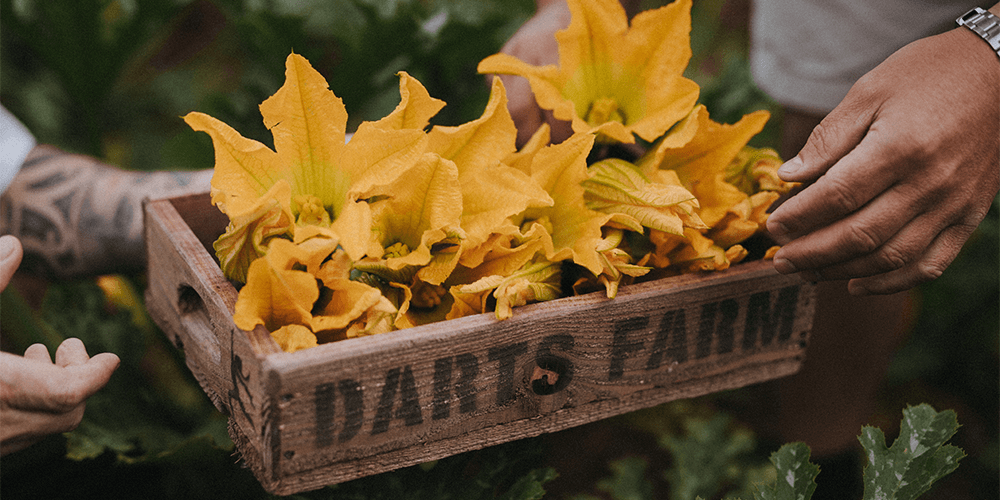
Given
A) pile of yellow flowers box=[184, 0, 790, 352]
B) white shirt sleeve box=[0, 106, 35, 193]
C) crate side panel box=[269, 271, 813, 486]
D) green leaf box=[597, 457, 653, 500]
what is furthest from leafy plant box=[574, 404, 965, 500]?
white shirt sleeve box=[0, 106, 35, 193]

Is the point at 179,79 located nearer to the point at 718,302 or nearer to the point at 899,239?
the point at 718,302

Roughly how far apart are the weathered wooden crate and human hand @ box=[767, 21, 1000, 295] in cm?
11

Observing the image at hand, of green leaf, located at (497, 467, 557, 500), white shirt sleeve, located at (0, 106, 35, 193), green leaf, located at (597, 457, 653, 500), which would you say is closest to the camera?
green leaf, located at (497, 467, 557, 500)

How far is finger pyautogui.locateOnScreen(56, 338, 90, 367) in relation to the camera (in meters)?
0.61

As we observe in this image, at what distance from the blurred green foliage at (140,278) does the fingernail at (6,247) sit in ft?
1.07

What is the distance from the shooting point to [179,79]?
1.90 metres

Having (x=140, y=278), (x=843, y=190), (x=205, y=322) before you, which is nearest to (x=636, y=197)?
(x=843, y=190)

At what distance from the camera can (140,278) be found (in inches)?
53.7

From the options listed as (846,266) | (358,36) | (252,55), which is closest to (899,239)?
(846,266)

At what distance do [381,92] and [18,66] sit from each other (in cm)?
93

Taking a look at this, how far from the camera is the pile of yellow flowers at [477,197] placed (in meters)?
0.58

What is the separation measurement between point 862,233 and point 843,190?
46 mm

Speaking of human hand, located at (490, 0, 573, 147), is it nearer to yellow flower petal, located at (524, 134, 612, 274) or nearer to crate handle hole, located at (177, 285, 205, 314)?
yellow flower petal, located at (524, 134, 612, 274)

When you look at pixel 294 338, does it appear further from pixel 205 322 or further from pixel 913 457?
pixel 913 457
